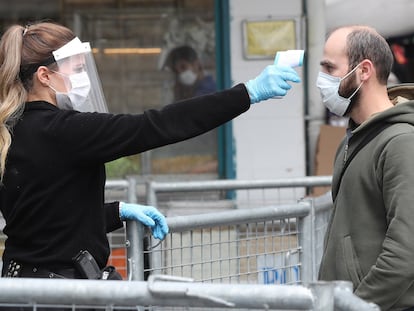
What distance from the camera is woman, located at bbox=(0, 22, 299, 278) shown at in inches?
117

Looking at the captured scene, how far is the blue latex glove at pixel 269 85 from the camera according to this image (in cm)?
301

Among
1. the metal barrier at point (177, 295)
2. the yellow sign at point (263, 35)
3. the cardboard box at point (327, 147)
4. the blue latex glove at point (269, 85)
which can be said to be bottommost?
the cardboard box at point (327, 147)

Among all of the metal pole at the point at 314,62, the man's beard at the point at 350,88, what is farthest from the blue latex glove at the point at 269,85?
the metal pole at the point at 314,62

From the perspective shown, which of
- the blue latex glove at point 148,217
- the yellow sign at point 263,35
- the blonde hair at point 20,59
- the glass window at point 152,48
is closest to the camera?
the blonde hair at point 20,59

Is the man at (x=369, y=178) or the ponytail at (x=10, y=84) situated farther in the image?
the ponytail at (x=10, y=84)

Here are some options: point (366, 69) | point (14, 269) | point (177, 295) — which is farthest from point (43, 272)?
point (366, 69)

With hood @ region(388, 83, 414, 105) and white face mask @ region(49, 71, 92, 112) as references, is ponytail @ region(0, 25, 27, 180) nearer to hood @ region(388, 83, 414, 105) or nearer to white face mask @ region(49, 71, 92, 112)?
white face mask @ region(49, 71, 92, 112)

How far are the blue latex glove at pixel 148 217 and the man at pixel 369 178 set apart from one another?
607 millimetres

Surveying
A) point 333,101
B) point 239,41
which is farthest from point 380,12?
point 333,101

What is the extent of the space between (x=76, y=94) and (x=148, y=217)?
0.53m

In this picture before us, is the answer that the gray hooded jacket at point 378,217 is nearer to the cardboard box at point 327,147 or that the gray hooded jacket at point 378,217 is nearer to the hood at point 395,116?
the hood at point 395,116

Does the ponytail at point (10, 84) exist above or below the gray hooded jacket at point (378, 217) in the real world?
above

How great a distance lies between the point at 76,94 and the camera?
3240mm

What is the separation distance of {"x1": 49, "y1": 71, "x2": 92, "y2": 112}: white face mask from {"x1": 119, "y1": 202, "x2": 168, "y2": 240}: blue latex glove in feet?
1.38
